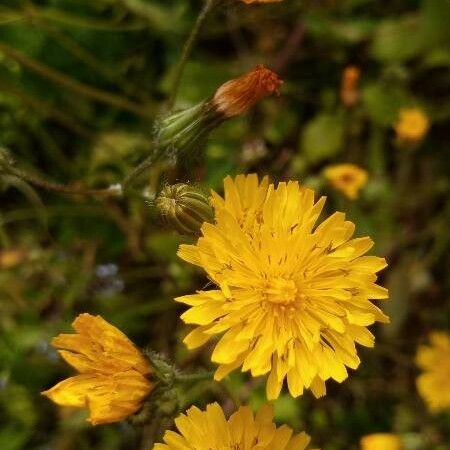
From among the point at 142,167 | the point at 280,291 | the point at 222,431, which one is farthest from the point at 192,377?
the point at 142,167

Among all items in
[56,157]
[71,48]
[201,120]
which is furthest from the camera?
[56,157]

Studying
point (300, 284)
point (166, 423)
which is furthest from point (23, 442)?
point (300, 284)

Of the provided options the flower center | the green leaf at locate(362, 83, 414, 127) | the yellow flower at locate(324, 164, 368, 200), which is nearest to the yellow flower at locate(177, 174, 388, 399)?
the flower center

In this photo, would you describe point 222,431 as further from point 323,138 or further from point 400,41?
point 400,41

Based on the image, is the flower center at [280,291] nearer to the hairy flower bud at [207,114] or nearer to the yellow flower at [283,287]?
the yellow flower at [283,287]

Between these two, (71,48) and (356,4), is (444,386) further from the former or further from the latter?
(71,48)

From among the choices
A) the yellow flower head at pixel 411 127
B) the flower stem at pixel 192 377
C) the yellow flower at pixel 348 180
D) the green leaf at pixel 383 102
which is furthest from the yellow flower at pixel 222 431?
the green leaf at pixel 383 102

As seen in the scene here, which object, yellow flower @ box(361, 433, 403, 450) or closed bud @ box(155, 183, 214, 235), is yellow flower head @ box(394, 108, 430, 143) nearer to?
yellow flower @ box(361, 433, 403, 450)
